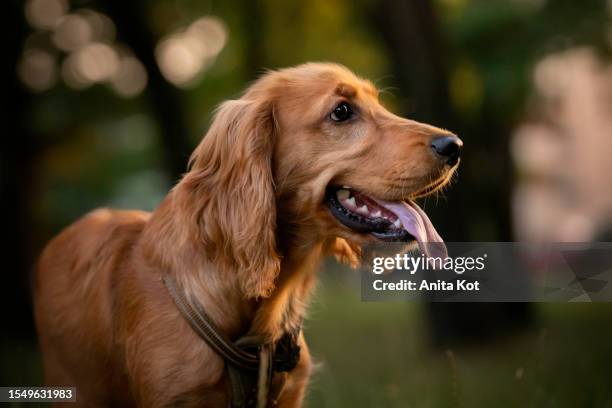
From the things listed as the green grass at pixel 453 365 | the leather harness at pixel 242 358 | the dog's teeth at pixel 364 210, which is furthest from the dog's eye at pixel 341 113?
the leather harness at pixel 242 358

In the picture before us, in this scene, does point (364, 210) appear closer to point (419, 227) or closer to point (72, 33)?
point (419, 227)

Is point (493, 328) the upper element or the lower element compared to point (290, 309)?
lower

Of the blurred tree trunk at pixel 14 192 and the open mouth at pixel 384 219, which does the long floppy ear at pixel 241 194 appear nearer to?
the open mouth at pixel 384 219

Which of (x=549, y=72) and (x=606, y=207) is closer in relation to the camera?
(x=549, y=72)

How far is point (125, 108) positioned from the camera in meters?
Result: 14.1

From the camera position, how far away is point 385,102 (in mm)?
12055

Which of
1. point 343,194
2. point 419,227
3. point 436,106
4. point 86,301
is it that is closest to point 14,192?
point 436,106

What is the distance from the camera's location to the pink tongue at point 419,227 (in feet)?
10.6

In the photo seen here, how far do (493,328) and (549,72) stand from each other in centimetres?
413

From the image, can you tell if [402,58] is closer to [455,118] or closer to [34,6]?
[455,118]

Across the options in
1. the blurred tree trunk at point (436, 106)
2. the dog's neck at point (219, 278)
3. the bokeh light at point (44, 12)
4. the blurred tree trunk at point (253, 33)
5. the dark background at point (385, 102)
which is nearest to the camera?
the dog's neck at point (219, 278)

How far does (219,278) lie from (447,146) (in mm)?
1225

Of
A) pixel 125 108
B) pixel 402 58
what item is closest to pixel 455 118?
pixel 402 58

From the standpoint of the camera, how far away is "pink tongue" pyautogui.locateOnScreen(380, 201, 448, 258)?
10.6ft
